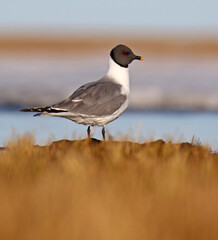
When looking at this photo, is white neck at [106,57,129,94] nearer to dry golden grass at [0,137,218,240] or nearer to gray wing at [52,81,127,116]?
gray wing at [52,81,127,116]

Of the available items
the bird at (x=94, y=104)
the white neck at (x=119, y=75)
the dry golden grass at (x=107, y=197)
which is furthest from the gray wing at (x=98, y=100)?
the dry golden grass at (x=107, y=197)

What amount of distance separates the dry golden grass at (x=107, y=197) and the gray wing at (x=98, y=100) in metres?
1.33

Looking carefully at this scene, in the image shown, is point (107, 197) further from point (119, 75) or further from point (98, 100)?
point (119, 75)

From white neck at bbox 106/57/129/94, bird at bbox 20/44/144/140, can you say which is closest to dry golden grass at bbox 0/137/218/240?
bird at bbox 20/44/144/140

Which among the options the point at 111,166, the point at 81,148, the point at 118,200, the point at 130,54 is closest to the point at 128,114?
the point at 130,54

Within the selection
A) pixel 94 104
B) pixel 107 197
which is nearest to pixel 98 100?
pixel 94 104

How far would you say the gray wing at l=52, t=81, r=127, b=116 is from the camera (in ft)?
24.5

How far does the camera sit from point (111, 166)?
5.50m

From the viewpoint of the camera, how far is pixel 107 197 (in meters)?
4.41

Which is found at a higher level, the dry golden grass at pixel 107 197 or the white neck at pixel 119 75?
the white neck at pixel 119 75

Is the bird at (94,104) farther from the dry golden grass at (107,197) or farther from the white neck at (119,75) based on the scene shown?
the dry golden grass at (107,197)

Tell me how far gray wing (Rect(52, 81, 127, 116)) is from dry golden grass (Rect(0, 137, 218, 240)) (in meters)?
1.33

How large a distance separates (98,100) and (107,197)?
320 cm

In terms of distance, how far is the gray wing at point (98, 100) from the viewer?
24.5 ft
